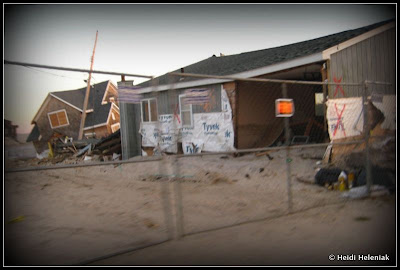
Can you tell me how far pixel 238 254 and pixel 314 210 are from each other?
6.92 feet

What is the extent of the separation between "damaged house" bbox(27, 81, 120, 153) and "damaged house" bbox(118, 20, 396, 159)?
0.29 m

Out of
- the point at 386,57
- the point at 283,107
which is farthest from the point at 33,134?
the point at 386,57

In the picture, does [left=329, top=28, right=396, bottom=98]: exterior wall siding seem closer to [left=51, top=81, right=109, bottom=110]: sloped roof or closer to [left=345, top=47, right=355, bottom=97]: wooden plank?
[left=345, top=47, right=355, bottom=97]: wooden plank

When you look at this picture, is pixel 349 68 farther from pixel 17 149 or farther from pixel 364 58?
pixel 17 149

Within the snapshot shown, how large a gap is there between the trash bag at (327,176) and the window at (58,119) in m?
5.20

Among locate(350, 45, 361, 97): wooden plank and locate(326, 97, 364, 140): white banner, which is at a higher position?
locate(350, 45, 361, 97): wooden plank

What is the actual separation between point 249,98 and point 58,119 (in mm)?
8745

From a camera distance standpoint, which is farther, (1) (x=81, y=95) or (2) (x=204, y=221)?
(2) (x=204, y=221)

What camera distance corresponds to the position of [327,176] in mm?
5957

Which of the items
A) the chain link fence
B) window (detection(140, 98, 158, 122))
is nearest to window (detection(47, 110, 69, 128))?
the chain link fence

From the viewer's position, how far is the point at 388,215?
4.45 metres

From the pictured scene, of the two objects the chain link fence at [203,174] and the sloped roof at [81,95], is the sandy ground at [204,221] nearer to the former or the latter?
the chain link fence at [203,174]

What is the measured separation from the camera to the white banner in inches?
237

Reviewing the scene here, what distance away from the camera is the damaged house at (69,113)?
8.71ft
